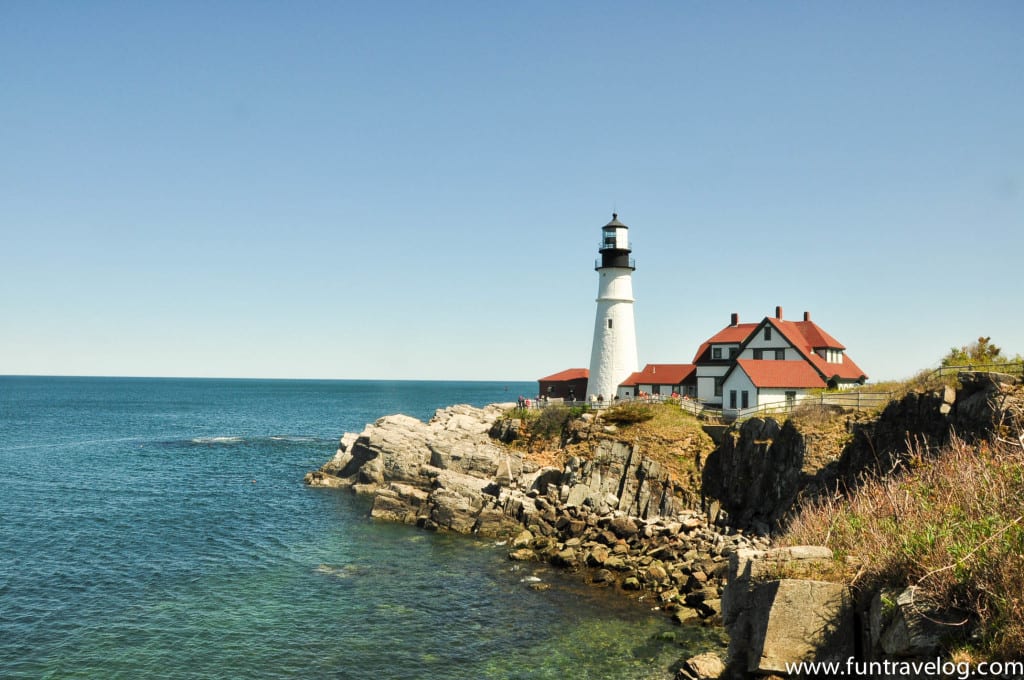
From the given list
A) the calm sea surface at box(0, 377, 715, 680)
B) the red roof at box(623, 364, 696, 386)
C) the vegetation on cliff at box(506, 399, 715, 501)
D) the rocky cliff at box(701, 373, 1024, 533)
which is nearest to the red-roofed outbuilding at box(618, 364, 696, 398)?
the red roof at box(623, 364, 696, 386)

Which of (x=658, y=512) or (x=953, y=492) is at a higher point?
(x=953, y=492)

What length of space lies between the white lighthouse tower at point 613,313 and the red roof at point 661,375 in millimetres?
1065

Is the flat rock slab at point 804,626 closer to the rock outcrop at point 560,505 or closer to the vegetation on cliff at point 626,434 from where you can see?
the rock outcrop at point 560,505

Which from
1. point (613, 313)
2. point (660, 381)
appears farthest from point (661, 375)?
point (613, 313)

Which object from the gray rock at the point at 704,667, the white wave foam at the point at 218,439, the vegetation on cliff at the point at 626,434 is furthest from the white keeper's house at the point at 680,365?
the white wave foam at the point at 218,439

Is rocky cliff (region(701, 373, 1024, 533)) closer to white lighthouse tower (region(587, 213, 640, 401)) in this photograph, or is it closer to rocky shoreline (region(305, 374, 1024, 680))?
rocky shoreline (region(305, 374, 1024, 680))

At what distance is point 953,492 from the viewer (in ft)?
38.4

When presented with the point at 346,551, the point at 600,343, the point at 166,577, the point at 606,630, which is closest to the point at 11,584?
the point at 166,577

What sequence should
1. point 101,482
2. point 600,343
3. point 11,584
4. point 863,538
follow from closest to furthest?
point 863,538
point 11,584
point 101,482
point 600,343

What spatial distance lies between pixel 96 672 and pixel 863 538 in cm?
2094

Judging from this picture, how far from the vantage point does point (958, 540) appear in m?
10.4

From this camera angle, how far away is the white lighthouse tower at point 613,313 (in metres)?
55.2

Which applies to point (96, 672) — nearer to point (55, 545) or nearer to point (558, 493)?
point (55, 545)

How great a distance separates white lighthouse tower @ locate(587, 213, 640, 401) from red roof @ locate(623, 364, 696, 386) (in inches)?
41.9
